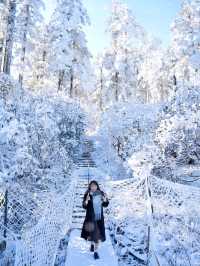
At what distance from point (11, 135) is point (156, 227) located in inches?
180

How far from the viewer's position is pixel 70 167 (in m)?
16.3

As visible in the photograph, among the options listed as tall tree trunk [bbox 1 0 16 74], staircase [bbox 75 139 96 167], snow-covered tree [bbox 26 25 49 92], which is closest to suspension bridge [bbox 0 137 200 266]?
staircase [bbox 75 139 96 167]

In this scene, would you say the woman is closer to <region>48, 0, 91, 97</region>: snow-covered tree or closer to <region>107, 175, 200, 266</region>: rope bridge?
<region>107, 175, 200, 266</region>: rope bridge

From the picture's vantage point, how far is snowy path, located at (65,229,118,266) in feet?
25.5

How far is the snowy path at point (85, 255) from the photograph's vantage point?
25.5 ft

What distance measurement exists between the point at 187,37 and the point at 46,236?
29502 millimetres

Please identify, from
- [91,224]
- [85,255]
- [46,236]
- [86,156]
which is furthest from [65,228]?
[86,156]

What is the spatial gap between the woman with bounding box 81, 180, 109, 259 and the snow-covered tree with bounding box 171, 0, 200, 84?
2649 centimetres

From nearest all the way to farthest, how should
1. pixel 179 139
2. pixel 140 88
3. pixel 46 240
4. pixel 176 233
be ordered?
pixel 46 240, pixel 176 233, pixel 179 139, pixel 140 88

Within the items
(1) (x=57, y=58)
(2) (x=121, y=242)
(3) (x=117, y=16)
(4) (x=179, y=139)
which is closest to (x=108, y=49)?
(3) (x=117, y=16)

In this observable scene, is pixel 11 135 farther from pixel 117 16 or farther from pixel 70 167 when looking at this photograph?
pixel 117 16

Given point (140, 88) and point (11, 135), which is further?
point (140, 88)

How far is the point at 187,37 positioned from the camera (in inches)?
1342

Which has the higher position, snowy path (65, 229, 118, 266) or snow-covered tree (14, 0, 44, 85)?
snow-covered tree (14, 0, 44, 85)
